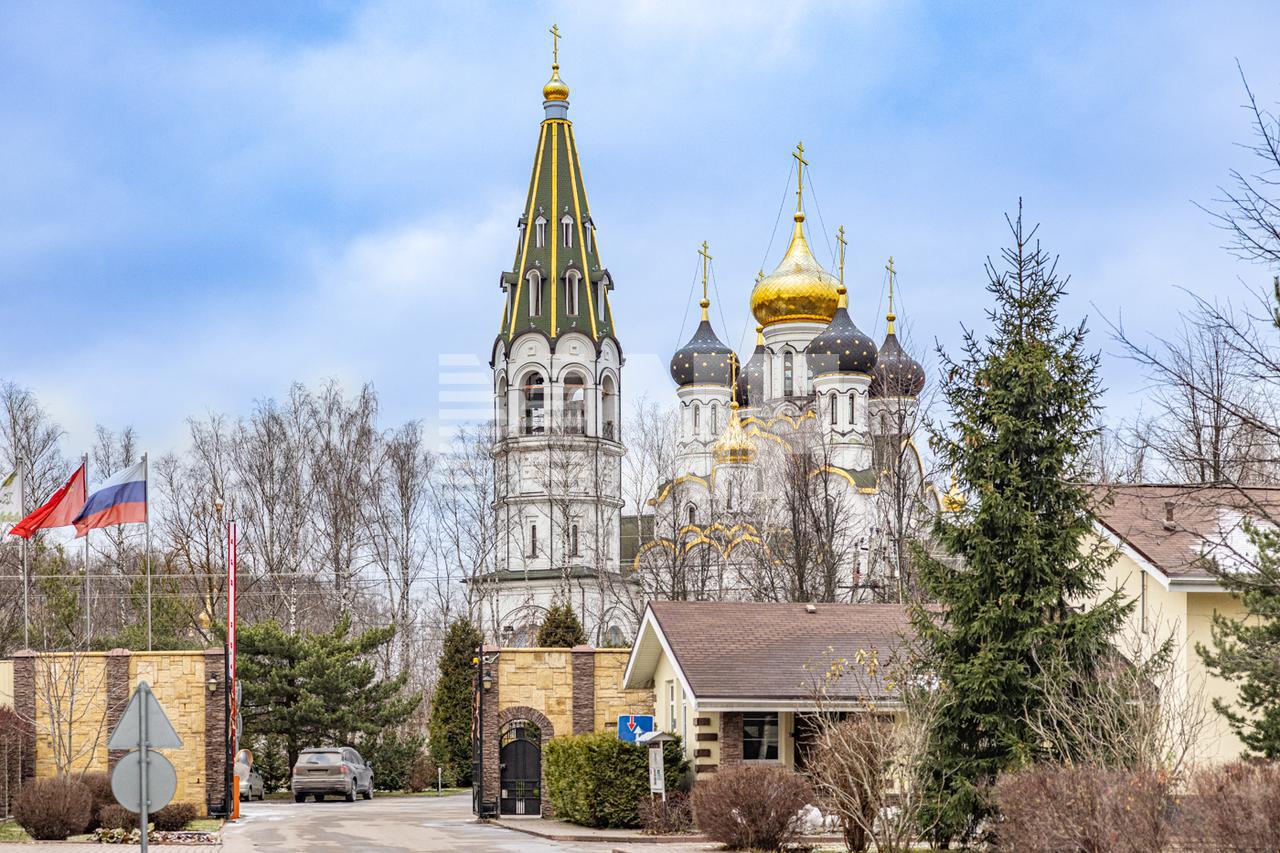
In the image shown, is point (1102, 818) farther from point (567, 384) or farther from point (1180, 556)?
point (567, 384)

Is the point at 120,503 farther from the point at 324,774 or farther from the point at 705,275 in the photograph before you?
the point at 705,275

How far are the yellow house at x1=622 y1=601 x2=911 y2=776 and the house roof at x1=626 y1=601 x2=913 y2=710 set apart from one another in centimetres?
2

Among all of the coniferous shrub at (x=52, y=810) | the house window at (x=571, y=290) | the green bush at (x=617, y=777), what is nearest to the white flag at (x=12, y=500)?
the coniferous shrub at (x=52, y=810)

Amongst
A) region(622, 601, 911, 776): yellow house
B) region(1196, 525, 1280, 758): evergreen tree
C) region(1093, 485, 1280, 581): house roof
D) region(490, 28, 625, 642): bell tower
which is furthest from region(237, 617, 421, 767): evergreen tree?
region(1196, 525, 1280, 758): evergreen tree

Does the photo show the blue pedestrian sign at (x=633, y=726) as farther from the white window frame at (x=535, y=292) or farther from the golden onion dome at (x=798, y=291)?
the golden onion dome at (x=798, y=291)

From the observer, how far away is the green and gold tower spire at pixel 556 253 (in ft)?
249

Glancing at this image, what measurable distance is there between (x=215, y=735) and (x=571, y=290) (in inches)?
1757

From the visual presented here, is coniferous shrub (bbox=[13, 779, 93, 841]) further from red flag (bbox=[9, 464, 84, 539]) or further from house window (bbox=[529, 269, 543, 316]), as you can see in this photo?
house window (bbox=[529, 269, 543, 316])

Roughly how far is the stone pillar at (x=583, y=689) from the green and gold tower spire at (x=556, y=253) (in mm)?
41512

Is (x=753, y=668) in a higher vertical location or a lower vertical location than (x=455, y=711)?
higher

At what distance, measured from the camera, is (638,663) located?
34.4 meters

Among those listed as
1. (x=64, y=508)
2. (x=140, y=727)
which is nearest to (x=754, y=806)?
(x=140, y=727)

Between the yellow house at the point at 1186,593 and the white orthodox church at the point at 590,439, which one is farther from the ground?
the white orthodox church at the point at 590,439

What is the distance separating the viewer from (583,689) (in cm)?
3603
